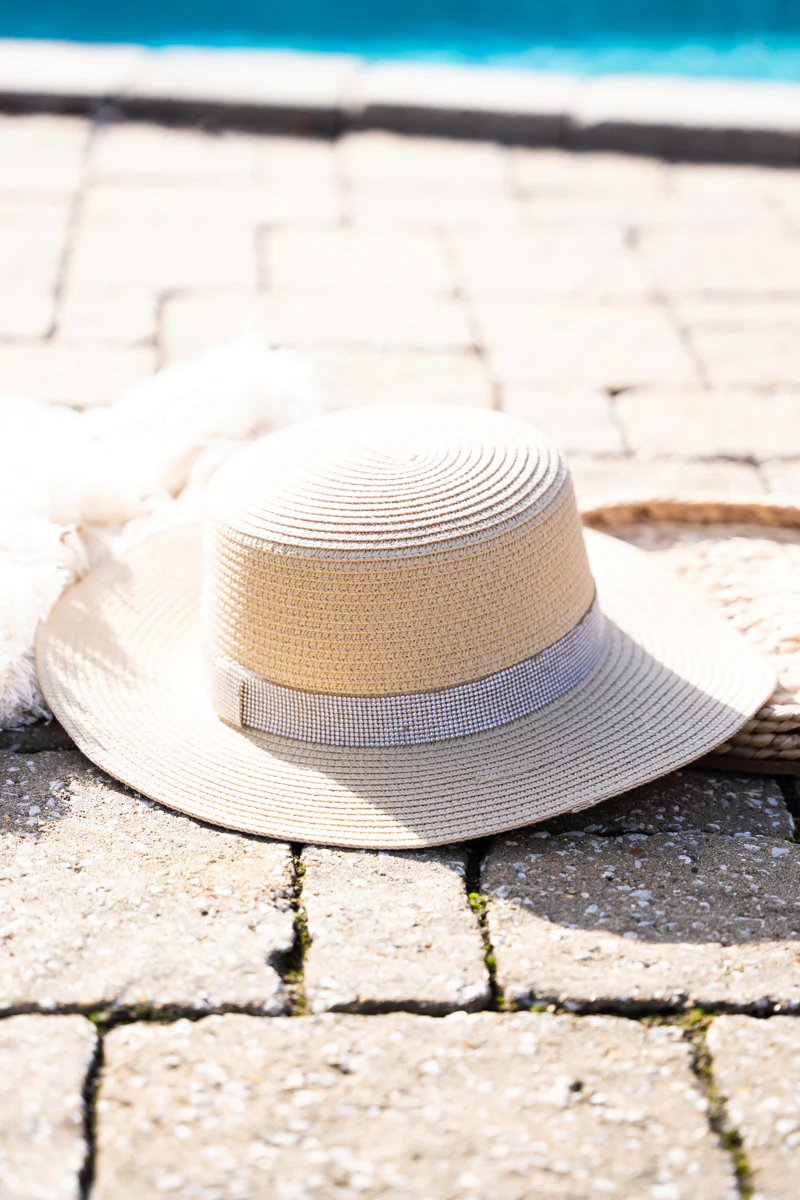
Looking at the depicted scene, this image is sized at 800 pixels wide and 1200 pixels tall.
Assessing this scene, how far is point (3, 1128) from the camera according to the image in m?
1.29

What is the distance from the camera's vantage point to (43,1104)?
1.32 metres

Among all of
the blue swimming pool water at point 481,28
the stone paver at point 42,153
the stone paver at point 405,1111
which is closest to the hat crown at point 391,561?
the stone paver at point 405,1111

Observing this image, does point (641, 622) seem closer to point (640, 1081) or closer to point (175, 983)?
point (640, 1081)

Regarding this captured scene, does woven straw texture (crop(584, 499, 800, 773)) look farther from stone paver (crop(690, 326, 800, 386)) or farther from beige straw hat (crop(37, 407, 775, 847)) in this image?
stone paver (crop(690, 326, 800, 386))

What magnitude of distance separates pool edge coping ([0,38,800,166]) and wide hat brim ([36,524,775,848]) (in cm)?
311

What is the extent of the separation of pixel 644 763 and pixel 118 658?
765 millimetres

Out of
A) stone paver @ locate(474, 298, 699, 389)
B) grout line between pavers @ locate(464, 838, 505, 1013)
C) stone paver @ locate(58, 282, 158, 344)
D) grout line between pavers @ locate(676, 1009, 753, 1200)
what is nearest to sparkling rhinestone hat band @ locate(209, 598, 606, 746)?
grout line between pavers @ locate(464, 838, 505, 1013)

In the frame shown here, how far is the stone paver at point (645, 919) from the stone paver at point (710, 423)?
1264 mm

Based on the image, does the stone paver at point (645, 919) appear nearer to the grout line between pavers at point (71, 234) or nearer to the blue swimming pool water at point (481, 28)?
the grout line between pavers at point (71, 234)

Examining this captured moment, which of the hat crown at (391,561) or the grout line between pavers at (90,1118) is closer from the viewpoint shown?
the grout line between pavers at (90,1118)

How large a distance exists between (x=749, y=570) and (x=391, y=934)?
92 cm

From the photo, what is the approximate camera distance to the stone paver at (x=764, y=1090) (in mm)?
1274

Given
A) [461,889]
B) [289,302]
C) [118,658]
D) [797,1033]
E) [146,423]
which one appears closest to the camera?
[797,1033]

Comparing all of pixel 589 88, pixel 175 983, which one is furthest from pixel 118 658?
pixel 589 88
